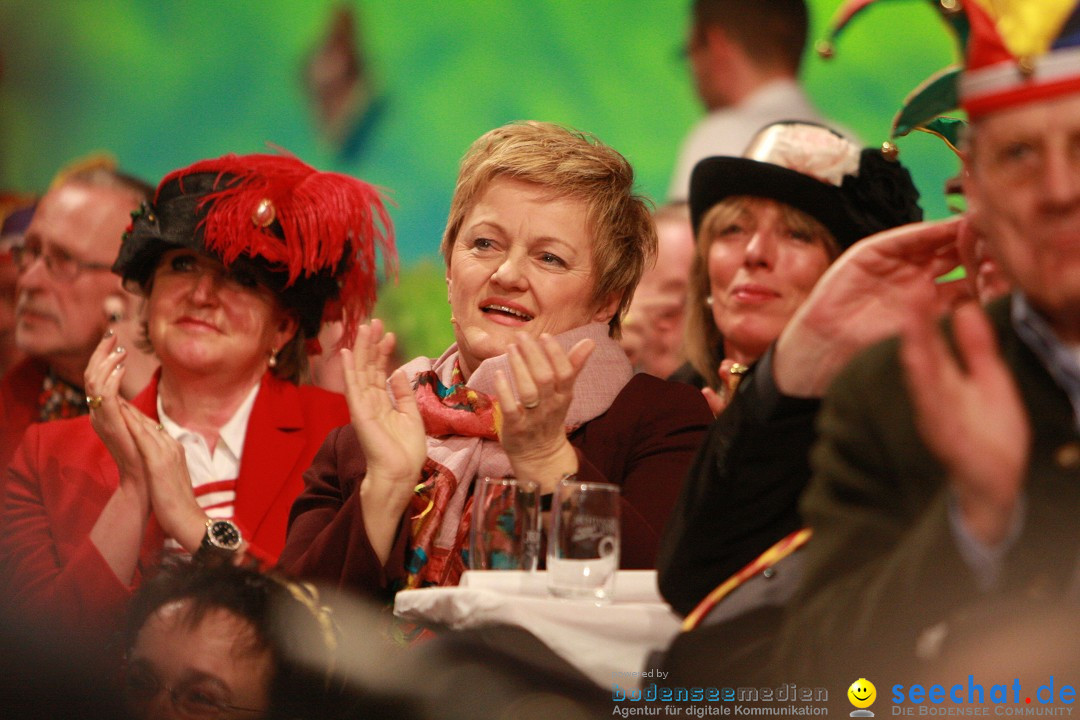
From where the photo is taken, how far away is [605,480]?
233cm

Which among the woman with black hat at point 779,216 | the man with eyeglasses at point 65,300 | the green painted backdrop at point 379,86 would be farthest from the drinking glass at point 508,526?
the green painted backdrop at point 379,86

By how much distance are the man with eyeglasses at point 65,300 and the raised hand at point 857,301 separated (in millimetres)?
2760

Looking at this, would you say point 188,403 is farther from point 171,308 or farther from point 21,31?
point 21,31

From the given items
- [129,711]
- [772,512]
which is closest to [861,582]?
[772,512]

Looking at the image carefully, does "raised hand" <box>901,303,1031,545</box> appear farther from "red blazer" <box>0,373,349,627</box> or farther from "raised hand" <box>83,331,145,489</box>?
"raised hand" <box>83,331,145,489</box>

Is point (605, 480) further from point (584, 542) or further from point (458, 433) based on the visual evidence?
point (584, 542)

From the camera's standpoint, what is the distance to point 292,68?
5594 mm

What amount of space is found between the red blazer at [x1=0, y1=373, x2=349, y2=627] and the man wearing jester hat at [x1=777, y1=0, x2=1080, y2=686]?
5.80 ft

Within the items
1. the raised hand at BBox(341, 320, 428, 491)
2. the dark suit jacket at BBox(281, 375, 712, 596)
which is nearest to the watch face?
the dark suit jacket at BBox(281, 375, 712, 596)

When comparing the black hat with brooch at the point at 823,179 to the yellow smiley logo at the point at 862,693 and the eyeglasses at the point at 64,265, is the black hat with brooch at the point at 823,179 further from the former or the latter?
the eyeglasses at the point at 64,265

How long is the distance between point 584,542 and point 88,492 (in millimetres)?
1584

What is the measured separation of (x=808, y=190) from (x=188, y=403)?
156cm

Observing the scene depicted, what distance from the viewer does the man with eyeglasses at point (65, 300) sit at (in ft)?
12.8

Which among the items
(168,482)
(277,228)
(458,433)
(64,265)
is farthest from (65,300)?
(458,433)
